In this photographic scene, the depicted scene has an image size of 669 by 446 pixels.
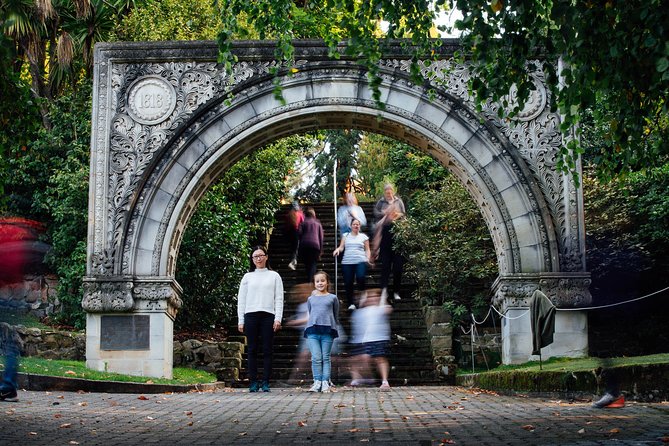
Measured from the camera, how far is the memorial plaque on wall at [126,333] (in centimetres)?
1656

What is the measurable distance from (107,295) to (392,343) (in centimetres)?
615

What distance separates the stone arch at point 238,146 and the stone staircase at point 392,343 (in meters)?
2.36

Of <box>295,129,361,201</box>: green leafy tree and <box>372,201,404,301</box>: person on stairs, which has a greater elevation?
<box>295,129,361,201</box>: green leafy tree

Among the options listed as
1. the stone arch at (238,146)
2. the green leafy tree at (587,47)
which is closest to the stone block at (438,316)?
the stone arch at (238,146)

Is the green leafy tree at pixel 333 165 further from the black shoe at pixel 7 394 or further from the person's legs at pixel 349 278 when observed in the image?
the black shoe at pixel 7 394

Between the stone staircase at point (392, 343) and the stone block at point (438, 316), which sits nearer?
the stone staircase at point (392, 343)

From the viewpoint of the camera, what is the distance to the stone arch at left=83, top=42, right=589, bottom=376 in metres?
16.8

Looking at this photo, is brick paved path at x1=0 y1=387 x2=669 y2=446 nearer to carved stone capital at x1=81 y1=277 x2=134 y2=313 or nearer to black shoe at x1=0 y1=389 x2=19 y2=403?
black shoe at x1=0 y1=389 x2=19 y2=403

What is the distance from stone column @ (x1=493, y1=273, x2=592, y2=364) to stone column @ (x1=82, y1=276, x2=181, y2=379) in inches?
219

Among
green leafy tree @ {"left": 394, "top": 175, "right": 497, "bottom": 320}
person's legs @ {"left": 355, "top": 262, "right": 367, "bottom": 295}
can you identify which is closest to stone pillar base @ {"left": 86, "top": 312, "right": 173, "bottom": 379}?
person's legs @ {"left": 355, "top": 262, "right": 367, "bottom": 295}

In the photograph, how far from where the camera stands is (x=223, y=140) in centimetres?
1709

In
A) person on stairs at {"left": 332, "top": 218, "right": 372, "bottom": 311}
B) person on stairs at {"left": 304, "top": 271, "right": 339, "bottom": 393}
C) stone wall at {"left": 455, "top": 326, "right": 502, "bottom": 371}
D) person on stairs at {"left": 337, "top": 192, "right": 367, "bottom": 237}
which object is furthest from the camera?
stone wall at {"left": 455, "top": 326, "right": 502, "bottom": 371}

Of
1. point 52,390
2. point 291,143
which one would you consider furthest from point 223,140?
point 291,143

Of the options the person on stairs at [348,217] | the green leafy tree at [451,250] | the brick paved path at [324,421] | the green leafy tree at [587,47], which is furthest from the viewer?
the green leafy tree at [451,250]
